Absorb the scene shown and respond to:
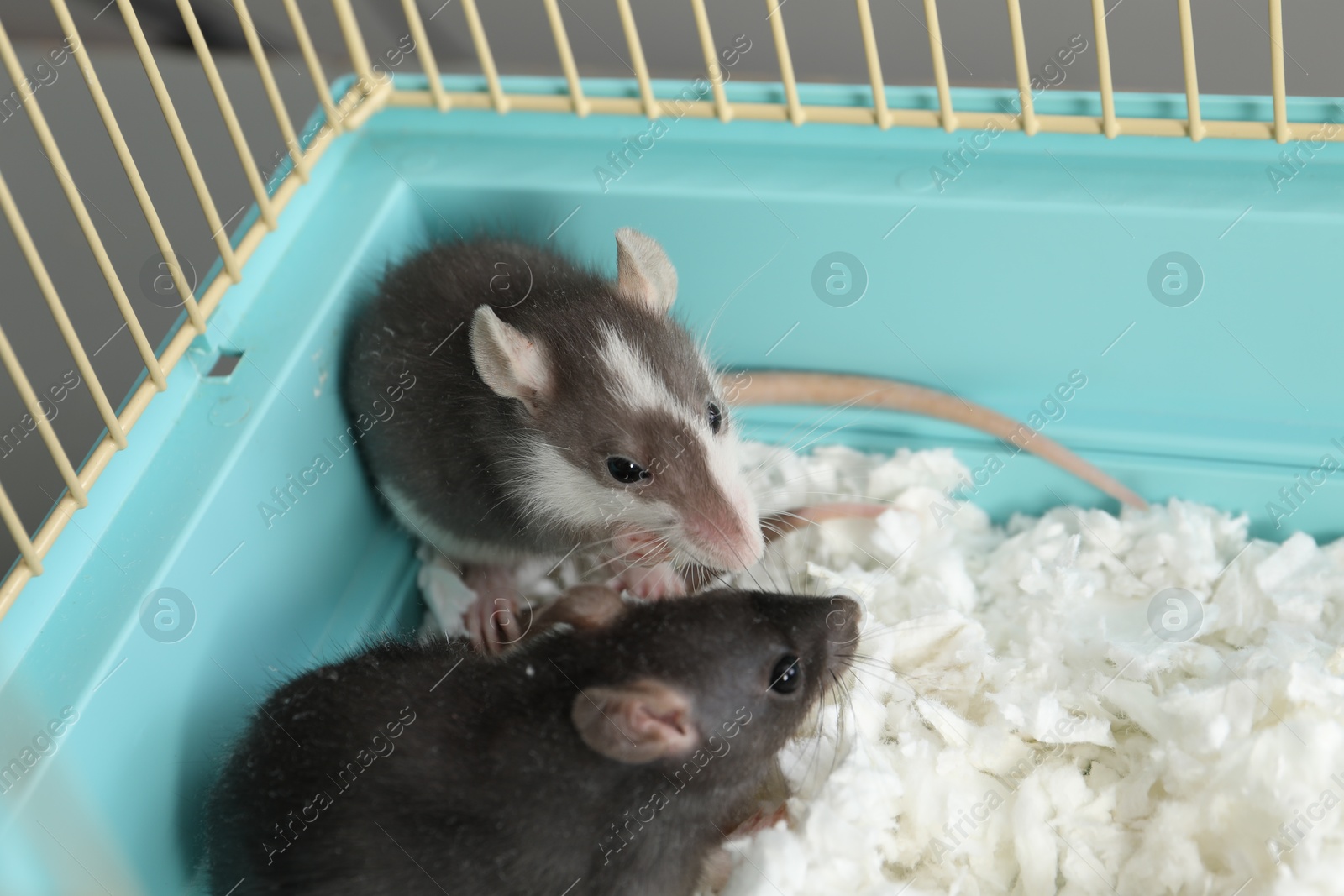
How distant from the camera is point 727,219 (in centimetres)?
252

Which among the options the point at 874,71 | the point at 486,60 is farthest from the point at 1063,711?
the point at 486,60

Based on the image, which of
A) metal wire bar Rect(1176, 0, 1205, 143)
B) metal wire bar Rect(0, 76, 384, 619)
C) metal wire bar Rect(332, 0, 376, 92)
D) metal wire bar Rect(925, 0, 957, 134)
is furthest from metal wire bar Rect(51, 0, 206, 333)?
metal wire bar Rect(1176, 0, 1205, 143)

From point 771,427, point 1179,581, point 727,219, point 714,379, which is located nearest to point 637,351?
point 714,379

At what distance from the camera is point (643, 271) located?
2369 millimetres

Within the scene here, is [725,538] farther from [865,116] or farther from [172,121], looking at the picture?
[172,121]

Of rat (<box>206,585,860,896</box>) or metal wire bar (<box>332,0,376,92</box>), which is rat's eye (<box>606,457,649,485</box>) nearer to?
rat (<box>206,585,860,896</box>)

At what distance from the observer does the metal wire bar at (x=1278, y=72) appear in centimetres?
199

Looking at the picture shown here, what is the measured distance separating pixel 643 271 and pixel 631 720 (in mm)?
963

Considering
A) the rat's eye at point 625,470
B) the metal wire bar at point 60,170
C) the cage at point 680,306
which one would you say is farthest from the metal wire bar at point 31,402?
the rat's eye at point 625,470

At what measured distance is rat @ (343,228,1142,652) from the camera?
2291mm

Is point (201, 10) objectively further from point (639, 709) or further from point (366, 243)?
point (639, 709)

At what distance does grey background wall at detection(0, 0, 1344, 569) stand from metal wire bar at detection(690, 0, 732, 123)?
0.49m

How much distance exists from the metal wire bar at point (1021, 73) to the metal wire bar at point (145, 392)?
4.20 ft

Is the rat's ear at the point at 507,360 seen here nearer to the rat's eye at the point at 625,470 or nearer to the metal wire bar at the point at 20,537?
the rat's eye at the point at 625,470
